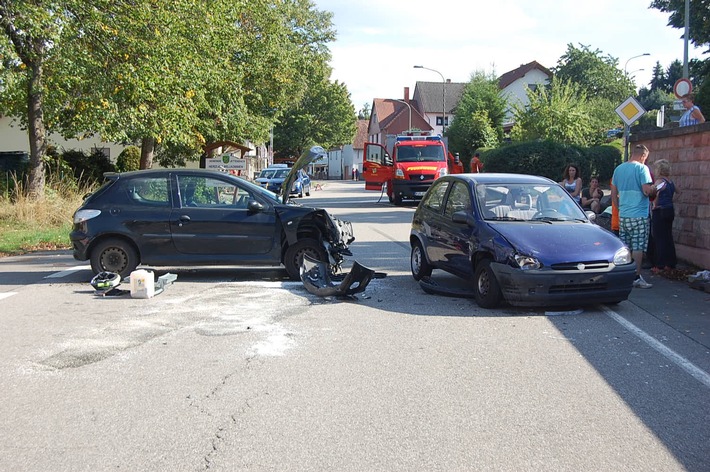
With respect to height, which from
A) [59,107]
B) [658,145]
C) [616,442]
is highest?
[59,107]

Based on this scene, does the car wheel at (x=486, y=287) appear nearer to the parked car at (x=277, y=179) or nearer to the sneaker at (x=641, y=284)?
the sneaker at (x=641, y=284)

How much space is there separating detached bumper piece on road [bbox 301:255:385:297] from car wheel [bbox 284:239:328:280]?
439 millimetres

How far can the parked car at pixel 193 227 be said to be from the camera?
10156 millimetres

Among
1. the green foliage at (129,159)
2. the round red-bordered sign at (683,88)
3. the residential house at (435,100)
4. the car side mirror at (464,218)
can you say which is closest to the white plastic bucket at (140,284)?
the car side mirror at (464,218)

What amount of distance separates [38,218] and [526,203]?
14.5 meters

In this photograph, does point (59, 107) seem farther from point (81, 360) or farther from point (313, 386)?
point (313, 386)

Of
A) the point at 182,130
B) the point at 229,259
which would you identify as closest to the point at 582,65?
the point at 182,130

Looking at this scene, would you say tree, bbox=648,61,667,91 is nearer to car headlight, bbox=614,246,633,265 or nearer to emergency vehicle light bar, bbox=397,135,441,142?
emergency vehicle light bar, bbox=397,135,441,142

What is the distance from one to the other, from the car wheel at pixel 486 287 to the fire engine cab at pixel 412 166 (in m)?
19.6

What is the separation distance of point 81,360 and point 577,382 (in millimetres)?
4145

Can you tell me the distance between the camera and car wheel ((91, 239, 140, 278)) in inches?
400

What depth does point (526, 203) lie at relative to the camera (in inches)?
354

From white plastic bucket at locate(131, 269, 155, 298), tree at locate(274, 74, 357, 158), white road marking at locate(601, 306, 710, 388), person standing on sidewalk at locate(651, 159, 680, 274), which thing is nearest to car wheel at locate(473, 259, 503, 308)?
white road marking at locate(601, 306, 710, 388)

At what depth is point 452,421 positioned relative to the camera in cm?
460
